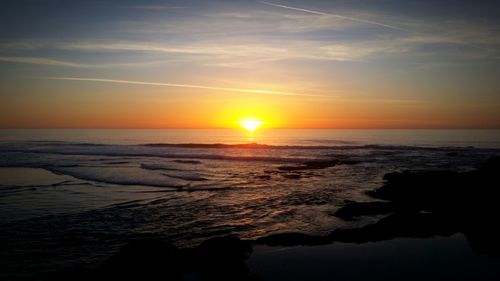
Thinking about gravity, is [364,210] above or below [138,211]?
above

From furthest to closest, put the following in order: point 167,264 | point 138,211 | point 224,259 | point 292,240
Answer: point 138,211
point 292,240
point 224,259
point 167,264

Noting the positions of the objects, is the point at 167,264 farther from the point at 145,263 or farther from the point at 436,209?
the point at 436,209

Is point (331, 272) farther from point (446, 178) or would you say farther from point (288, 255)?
point (446, 178)

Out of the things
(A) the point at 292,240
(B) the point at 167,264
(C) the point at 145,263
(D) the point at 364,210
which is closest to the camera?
(C) the point at 145,263

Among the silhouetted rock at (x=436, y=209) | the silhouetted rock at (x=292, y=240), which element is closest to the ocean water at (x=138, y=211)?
the silhouetted rock at (x=292, y=240)

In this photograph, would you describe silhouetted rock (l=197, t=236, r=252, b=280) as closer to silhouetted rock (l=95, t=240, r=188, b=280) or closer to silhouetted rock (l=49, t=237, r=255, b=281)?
silhouetted rock (l=49, t=237, r=255, b=281)

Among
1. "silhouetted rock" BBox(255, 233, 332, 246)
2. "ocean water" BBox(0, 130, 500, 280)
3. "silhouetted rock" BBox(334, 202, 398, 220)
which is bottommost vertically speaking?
"ocean water" BBox(0, 130, 500, 280)

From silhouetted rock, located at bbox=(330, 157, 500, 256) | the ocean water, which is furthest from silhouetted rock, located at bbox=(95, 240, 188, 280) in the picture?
silhouetted rock, located at bbox=(330, 157, 500, 256)

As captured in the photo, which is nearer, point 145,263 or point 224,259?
point 145,263

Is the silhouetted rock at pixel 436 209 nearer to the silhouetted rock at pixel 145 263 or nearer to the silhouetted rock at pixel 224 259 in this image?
the silhouetted rock at pixel 224 259

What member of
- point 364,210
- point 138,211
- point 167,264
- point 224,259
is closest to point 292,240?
point 224,259

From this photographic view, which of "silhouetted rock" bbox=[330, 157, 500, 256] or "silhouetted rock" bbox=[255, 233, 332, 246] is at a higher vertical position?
"silhouetted rock" bbox=[330, 157, 500, 256]

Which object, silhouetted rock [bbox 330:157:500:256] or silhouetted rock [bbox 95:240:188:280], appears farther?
silhouetted rock [bbox 330:157:500:256]

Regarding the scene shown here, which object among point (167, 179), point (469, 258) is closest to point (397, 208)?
point (469, 258)
